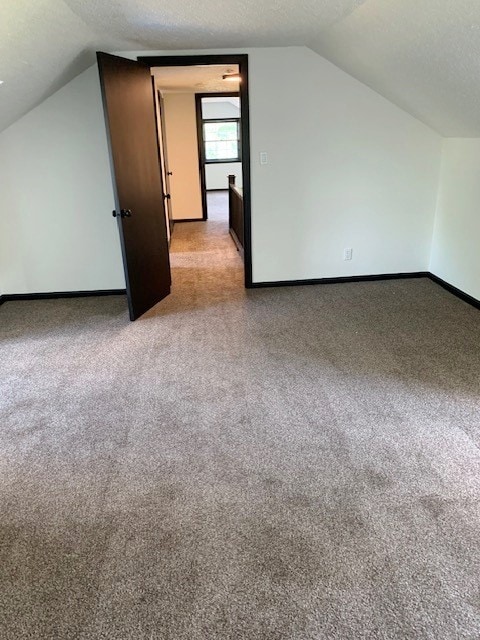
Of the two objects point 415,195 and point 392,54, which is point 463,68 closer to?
point 392,54

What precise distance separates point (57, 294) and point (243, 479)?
130 inches

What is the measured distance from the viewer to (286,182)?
4.41 meters

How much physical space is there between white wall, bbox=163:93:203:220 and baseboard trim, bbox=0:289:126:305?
13.9 feet

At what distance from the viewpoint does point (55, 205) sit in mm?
4344

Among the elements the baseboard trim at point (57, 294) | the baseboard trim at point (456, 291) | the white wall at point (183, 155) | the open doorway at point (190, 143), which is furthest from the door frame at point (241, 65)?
the white wall at point (183, 155)

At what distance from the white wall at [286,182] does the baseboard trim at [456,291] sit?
24cm

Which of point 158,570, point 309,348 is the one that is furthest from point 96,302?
point 158,570

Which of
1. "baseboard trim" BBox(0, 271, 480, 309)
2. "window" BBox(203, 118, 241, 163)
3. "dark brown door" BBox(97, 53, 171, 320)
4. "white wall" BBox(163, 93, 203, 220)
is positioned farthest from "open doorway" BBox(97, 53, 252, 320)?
"window" BBox(203, 118, 241, 163)

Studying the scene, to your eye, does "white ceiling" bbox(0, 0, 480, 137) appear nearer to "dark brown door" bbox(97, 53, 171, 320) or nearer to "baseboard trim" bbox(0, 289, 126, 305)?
"dark brown door" bbox(97, 53, 171, 320)

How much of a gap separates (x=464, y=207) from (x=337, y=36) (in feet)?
6.08

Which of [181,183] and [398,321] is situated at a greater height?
[181,183]

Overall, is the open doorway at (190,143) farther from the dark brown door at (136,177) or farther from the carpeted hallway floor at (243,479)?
the carpeted hallway floor at (243,479)

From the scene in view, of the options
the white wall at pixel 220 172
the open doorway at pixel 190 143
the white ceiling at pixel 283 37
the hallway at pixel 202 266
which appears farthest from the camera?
the white wall at pixel 220 172

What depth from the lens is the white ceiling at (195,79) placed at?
5.26 m
